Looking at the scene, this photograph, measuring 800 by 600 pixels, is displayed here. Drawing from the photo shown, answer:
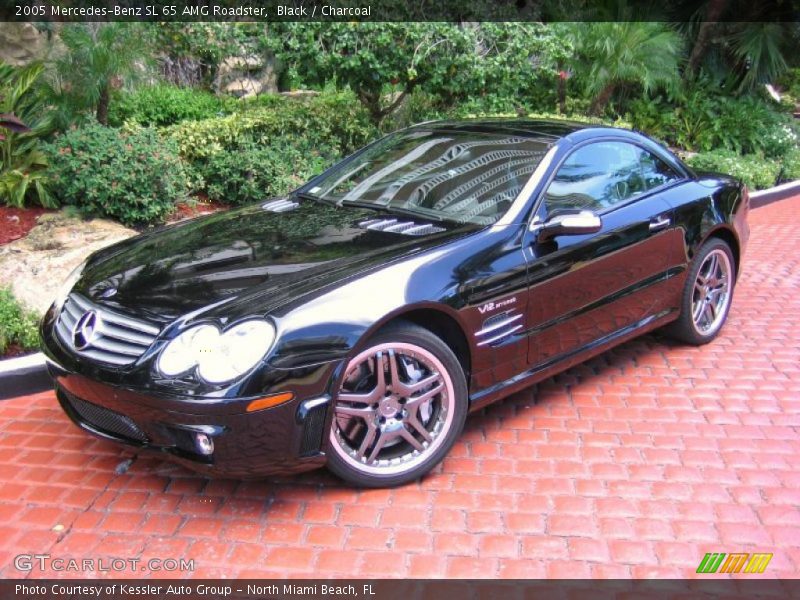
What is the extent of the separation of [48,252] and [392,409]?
3541mm

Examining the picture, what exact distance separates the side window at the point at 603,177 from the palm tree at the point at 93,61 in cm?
444

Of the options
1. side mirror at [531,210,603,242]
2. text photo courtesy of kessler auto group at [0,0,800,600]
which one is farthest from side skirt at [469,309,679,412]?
side mirror at [531,210,603,242]

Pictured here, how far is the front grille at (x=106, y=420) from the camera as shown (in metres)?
2.90

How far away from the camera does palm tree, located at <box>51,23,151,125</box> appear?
6355 millimetres

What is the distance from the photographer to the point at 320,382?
111 inches

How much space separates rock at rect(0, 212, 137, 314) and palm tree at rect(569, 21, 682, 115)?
287 inches

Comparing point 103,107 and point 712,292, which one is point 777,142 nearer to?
point 712,292

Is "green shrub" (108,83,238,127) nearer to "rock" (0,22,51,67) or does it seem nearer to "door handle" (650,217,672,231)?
"rock" (0,22,51,67)

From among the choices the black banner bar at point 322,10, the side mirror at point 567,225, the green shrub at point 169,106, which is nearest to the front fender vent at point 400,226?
the side mirror at point 567,225

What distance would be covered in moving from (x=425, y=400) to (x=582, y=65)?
874cm

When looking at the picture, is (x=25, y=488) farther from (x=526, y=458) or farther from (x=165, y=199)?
(x=165, y=199)

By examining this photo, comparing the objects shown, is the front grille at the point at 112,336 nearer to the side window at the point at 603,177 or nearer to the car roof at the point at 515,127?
the side window at the point at 603,177

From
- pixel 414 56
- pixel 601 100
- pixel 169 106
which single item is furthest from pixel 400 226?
pixel 601 100

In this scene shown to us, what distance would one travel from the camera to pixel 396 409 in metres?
3.12
